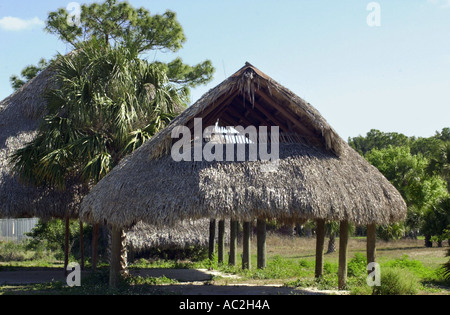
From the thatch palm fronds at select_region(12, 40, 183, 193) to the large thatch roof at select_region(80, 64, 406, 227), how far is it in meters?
1.85

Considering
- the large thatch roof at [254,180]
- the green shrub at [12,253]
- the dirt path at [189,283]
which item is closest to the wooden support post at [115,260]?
the large thatch roof at [254,180]

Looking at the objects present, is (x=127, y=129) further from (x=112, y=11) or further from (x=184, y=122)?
(x=112, y=11)

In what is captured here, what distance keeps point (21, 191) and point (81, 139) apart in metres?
2.47

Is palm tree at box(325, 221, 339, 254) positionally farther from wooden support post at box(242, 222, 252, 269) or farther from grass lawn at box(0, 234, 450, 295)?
wooden support post at box(242, 222, 252, 269)

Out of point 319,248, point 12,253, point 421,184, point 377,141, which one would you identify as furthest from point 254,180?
point 377,141

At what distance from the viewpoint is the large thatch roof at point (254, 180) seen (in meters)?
9.34

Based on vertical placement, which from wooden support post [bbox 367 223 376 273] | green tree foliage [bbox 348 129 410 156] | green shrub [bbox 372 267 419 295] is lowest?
green shrub [bbox 372 267 419 295]

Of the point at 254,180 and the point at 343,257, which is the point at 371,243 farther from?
the point at 254,180

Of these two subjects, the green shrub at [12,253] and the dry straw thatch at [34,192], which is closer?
the dry straw thatch at [34,192]

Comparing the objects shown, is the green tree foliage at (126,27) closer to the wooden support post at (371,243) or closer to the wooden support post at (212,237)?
the wooden support post at (212,237)

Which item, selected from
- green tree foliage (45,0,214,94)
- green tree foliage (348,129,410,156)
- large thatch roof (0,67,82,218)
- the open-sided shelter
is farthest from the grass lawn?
green tree foliage (348,129,410,156)

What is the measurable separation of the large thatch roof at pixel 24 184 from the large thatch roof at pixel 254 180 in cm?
315

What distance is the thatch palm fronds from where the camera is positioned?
12.5 m
